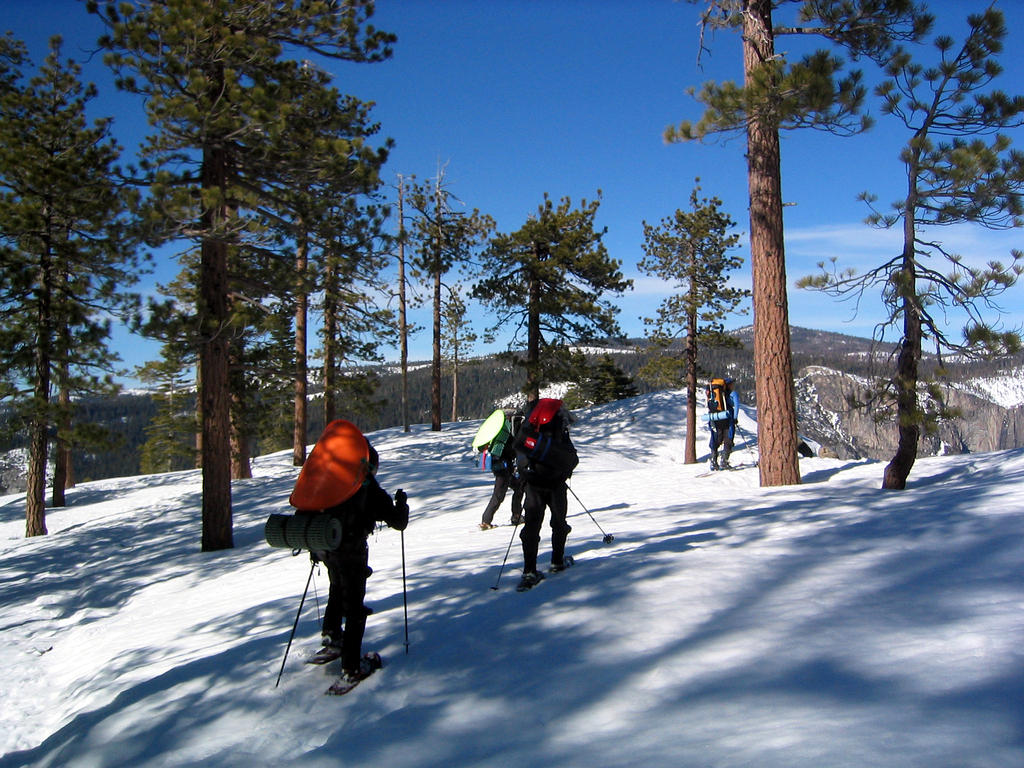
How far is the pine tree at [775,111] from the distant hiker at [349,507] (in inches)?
255

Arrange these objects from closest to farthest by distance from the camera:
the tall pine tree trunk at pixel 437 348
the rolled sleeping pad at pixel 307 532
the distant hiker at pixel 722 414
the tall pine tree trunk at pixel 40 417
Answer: the rolled sleeping pad at pixel 307 532, the distant hiker at pixel 722 414, the tall pine tree trunk at pixel 40 417, the tall pine tree trunk at pixel 437 348

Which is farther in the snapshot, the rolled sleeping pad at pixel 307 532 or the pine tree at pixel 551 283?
the pine tree at pixel 551 283

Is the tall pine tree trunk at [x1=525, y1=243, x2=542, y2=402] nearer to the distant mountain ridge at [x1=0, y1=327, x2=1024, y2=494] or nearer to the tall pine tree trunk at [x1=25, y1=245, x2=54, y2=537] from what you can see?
the distant mountain ridge at [x1=0, y1=327, x2=1024, y2=494]

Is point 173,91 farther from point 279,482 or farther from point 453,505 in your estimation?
point 279,482

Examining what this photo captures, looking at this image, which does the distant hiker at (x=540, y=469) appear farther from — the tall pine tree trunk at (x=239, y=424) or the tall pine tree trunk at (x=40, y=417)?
the tall pine tree trunk at (x=239, y=424)

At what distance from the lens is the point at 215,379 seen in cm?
1040

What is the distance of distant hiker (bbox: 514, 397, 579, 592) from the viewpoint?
5.47m

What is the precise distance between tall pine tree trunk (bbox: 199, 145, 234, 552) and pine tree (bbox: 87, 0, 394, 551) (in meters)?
0.02

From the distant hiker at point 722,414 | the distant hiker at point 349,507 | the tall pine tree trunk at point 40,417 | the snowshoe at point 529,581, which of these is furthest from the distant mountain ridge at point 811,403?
the distant hiker at point 349,507

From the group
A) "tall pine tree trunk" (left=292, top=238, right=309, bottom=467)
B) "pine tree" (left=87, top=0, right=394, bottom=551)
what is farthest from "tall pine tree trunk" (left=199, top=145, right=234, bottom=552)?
"tall pine tree trunk" (left=292, top=238, right=309, bottom=467)

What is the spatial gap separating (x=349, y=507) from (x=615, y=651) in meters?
1.94

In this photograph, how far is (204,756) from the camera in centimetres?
362

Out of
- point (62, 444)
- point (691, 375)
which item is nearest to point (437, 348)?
point (691, 375)

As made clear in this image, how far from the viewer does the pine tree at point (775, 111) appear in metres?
7.52
